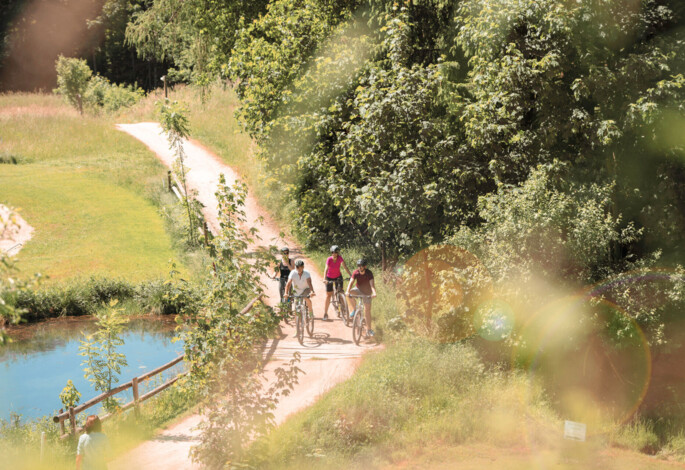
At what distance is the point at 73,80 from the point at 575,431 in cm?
4640

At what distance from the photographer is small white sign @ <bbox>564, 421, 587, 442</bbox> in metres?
11.3

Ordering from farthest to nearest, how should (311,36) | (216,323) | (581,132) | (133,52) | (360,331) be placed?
(133,52) → (311,36) → (581,132) → (360,331) → (216,323)

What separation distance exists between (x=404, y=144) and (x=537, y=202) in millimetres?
4981

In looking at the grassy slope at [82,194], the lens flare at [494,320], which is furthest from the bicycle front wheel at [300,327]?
the grassy slope at [82,194]

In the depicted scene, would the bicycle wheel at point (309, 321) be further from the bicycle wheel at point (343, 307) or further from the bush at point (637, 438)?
the bush at point (637, 438)

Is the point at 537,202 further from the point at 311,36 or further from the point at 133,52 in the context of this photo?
the point at 133,52

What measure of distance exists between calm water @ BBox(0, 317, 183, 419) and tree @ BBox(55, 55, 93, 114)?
30.8 meters

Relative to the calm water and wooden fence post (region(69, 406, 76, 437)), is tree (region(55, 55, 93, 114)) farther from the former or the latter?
wooden fence post (region(69, 406, 76, 437))

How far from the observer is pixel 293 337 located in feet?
54.9

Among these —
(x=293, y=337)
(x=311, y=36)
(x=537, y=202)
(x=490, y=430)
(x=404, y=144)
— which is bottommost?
(x=490, y=430)

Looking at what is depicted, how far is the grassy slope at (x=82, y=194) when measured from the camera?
2605 centimetres

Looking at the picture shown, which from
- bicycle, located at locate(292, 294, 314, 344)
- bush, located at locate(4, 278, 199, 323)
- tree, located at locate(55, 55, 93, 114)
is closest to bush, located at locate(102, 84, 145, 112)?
tree, located at locate(55, 55, 93, 114)

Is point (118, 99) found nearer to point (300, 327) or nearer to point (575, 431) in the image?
point (300, 327)

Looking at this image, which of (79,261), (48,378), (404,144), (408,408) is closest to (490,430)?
(408,408)
